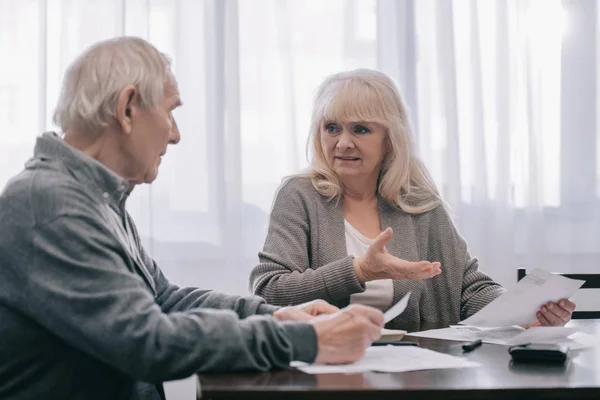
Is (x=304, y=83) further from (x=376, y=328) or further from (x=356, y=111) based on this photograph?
(x=376, y=328)

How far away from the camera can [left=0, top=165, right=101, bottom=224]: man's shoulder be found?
4.10 ft

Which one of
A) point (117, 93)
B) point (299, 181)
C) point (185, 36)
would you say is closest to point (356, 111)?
point (299, 181)

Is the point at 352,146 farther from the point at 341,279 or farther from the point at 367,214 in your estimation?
the point at 341,279

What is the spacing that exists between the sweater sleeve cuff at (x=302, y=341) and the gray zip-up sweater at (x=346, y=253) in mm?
790

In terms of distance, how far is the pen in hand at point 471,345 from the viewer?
154cm

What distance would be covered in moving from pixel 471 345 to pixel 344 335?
0.35 meters

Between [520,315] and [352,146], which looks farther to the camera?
[352,146]

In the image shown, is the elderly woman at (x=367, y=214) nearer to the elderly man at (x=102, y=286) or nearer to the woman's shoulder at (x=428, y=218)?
the woman's shoulder at (x=428, y=218)

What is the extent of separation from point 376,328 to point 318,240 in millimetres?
913

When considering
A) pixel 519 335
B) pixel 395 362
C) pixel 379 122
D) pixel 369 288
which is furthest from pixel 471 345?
pixel 379 122

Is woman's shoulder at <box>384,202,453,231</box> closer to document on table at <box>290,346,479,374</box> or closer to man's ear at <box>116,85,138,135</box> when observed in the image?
document on table at <box>290,346,479,374</box>

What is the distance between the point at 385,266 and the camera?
6.42 ft

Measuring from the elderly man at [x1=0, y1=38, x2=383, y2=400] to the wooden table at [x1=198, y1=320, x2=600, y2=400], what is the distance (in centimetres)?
6

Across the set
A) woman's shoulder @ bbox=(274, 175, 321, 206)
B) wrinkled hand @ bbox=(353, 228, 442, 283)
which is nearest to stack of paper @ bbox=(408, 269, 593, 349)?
wrinkled hand @ bbox=(353, 228, 442, 283)
